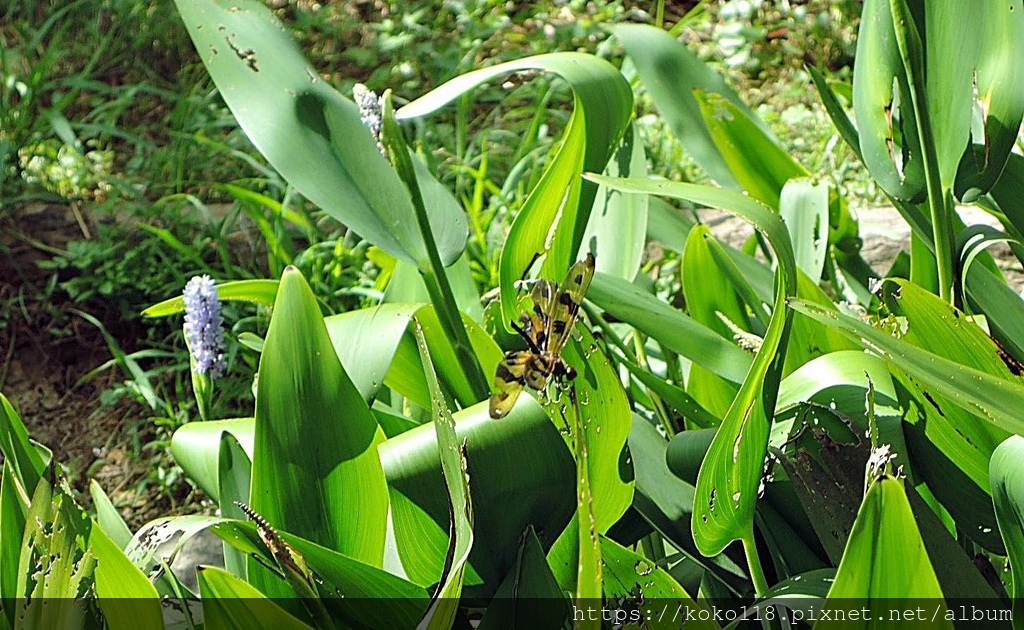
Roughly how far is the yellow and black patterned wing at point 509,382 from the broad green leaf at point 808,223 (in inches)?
26.8

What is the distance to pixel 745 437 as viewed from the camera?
2.22 feet

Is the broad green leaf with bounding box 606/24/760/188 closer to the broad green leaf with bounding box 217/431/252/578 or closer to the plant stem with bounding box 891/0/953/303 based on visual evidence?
the plant stem with bounding box 891/0/953/303

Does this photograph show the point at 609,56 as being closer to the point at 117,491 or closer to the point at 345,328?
the point at 117,491

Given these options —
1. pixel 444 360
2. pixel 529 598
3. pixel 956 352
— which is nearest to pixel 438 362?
pixel 444 360

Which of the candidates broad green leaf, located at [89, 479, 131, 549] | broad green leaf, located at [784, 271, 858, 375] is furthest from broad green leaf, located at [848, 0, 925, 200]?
broad green leaf, located at [89, 479, 131, 549]

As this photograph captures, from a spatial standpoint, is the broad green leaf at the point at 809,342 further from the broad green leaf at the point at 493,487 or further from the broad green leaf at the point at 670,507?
the broad green leaf at the point at 493,487

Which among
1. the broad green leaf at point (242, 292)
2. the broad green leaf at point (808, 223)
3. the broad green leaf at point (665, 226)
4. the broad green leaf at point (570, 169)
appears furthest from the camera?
the broad green leaf at point (665, 226)

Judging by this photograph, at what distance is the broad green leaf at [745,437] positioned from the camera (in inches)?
25.9

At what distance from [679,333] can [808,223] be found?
328 millimetres

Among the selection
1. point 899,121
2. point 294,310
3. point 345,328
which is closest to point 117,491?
point 345,328

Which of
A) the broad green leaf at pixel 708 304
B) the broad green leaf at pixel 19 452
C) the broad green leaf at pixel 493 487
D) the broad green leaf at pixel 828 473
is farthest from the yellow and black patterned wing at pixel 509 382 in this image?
the broad green leaf at pixel 708 304

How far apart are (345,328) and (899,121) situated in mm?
494

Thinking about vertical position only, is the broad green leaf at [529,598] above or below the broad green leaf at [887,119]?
below

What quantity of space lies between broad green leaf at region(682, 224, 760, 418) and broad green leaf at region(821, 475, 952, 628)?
510 mm
